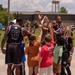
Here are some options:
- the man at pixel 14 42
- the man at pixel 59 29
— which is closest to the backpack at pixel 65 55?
the man at pixel 14 42

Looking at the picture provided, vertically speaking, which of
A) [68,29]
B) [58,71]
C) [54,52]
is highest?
[68,29]

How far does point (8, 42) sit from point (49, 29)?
1.38 metres

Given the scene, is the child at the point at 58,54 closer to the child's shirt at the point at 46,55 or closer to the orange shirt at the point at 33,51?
the child's shirt at the point at 46,55

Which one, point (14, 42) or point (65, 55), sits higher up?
point (14, 42)

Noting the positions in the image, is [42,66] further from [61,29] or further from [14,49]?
[61,29]

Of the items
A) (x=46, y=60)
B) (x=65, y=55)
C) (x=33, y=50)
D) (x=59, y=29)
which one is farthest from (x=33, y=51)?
(x=59, y=29)

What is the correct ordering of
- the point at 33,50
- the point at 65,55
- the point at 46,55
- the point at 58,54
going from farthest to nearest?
the point at 65,55, the point at 33,50, the point at 58,54, the point at 46,55

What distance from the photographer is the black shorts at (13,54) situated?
8.16 m

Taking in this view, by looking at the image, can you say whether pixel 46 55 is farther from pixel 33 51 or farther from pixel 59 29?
pixel 59 29

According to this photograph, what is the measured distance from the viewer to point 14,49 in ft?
26.8

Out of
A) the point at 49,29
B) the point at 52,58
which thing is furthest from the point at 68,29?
the point at 52,58

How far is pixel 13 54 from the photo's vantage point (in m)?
8.21

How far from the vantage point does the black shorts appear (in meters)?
8.16

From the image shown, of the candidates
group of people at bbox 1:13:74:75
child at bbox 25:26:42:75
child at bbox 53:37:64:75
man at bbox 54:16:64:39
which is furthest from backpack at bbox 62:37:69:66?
man at bbox 54:16:64:39
